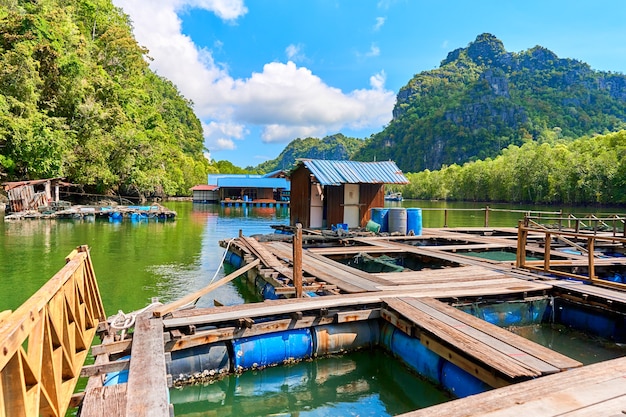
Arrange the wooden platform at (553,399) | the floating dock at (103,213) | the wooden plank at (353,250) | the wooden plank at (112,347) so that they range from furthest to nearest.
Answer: the floating dock at (103,213) → the wooden plank at (353,250) → the wooden plank at (112,347) → the wooden platform at (553,399)

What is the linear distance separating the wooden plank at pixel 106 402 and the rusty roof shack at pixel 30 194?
33.5 meters

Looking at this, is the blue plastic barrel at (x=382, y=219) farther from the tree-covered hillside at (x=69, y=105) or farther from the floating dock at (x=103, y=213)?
the tree-covered hillside at (x=69, y=105)

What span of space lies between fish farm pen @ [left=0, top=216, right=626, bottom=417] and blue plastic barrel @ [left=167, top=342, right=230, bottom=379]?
16mm

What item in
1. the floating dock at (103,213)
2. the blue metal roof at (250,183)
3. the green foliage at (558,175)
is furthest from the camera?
the blue metal roof at (250,183)

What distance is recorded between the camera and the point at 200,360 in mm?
6309

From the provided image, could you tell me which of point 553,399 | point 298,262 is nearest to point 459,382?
point 553,399

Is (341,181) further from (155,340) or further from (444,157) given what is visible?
(444,157)

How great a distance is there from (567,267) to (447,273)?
3801 millimetres

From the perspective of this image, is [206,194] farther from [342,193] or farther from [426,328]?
[426,328]

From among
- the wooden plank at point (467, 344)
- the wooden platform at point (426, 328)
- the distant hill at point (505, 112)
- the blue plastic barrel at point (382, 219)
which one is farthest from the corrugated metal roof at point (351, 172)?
the distant hill at point (505, 112)

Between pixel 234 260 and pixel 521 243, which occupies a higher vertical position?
pixel 521 243

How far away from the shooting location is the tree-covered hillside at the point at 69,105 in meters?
34.9

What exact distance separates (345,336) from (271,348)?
1372 millimetres

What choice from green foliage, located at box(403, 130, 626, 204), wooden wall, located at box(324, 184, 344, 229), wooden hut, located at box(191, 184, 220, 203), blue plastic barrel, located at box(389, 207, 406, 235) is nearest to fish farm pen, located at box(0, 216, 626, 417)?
blue plastic barrel, located at box(389, 207, 406, 235)
